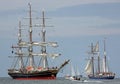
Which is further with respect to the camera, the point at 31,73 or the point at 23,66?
the point at 23,66

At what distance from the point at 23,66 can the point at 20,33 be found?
12.6 m

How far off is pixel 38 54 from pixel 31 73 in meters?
17.1

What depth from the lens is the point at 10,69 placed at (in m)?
194

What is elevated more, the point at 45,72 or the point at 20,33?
the point at 20,33

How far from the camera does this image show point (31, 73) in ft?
579

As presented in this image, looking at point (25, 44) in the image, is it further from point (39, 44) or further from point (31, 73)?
point (31, 73)

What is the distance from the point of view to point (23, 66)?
7584 inches

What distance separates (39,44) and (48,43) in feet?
10.2

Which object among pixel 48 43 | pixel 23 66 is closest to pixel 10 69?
pixel 23 66

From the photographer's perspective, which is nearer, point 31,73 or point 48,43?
point 31,73

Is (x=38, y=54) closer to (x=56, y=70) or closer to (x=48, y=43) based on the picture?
(x=48, y=43)

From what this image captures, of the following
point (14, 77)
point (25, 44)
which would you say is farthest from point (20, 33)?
point (14, 77)

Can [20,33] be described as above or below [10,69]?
above

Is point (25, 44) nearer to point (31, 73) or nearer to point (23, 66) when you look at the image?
point (23, 66)
